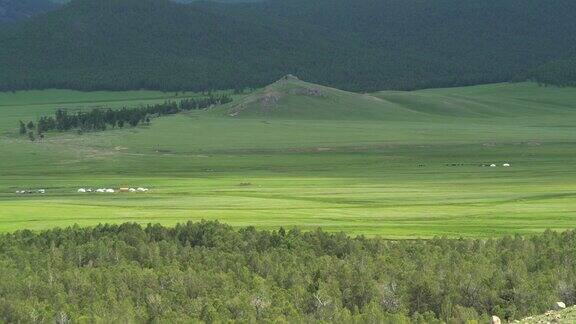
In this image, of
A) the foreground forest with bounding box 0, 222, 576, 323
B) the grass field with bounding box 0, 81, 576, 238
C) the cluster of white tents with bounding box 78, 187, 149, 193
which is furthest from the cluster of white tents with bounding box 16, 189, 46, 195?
the foreground forest with bounding box 0, 222, 576, 323

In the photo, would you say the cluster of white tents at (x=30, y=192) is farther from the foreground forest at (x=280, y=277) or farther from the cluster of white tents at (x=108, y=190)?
the foreground forest at (x=280, y=277)

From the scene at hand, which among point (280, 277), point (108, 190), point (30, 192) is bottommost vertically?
point (30, 192)

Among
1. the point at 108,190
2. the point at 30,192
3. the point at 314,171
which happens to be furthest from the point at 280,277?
the point at 314,171

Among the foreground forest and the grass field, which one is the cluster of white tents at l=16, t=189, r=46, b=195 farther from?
the foreground forest

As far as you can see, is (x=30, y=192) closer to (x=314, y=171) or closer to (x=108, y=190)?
(x=108, y=190)

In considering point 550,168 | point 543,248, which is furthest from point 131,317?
point 550,168

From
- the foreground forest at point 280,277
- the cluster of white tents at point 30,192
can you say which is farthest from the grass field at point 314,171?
the foreground forest at point 280,277

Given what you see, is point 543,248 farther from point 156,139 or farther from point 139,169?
point 156,139
